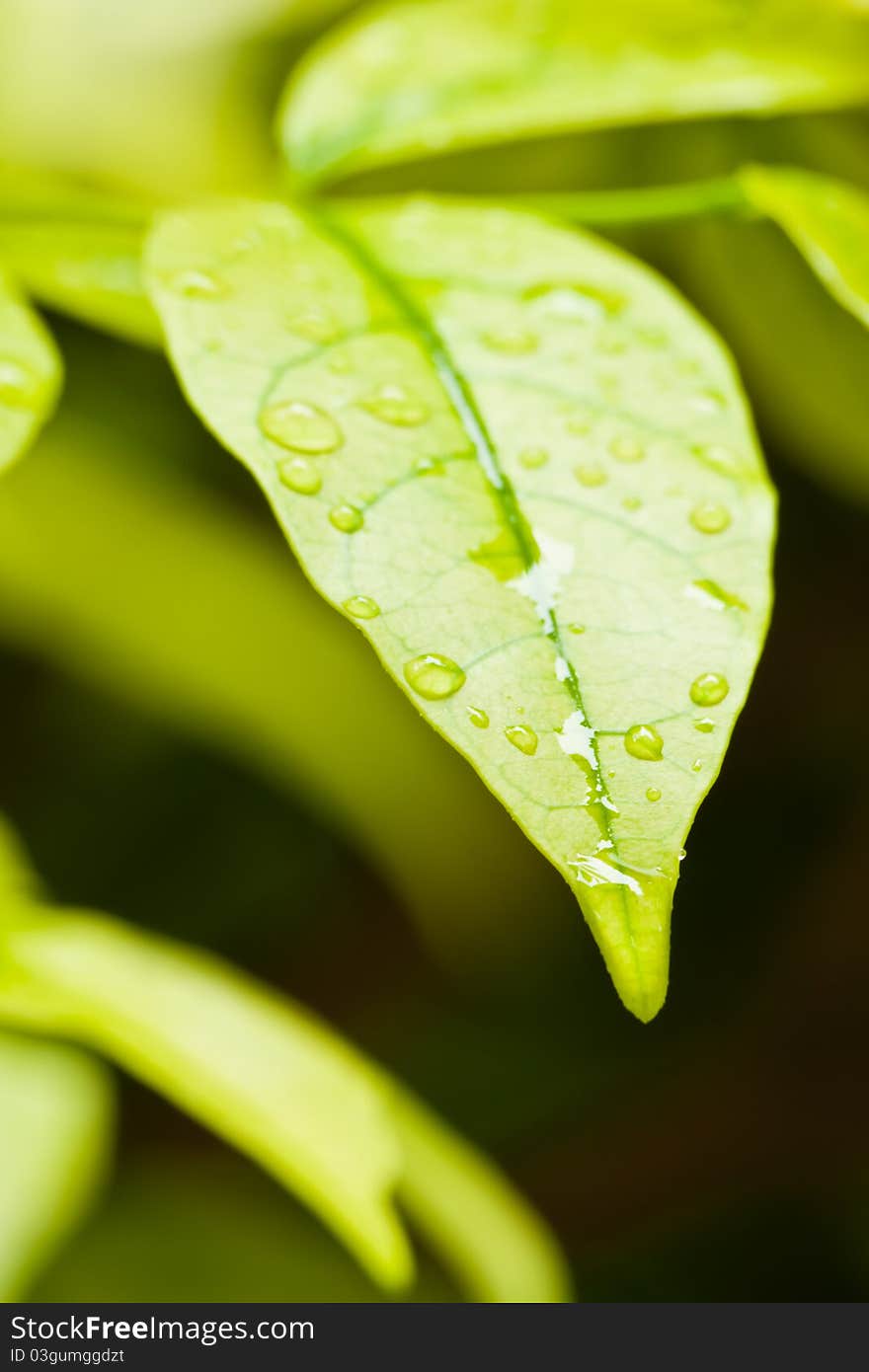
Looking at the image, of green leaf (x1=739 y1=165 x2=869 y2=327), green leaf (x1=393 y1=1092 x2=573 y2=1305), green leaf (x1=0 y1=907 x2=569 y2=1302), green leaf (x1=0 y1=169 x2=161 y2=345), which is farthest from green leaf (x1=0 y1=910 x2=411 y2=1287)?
green leaf (x1=739 y1=165 x2=869 y2=327)

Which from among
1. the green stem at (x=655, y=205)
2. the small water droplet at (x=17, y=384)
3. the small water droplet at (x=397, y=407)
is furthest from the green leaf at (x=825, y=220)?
the small water droplet at (x=17, y=384)

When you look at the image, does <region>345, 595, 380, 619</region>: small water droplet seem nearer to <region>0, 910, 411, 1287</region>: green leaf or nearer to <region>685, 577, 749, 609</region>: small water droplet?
<region>685, 577, 749, 609</region>: small water droplet

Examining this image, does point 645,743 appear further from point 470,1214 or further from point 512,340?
point 470,1214

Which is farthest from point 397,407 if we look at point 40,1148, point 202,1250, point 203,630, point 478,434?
point 202,1250

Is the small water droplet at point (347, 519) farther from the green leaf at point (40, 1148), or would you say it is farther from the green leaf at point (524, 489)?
the green leaf at point (40, 1148)

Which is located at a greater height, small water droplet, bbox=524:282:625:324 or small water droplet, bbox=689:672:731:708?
small water droplet, bbox=524:282:625:324

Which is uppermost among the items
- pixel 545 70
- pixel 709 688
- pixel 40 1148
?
pixel 545 70
